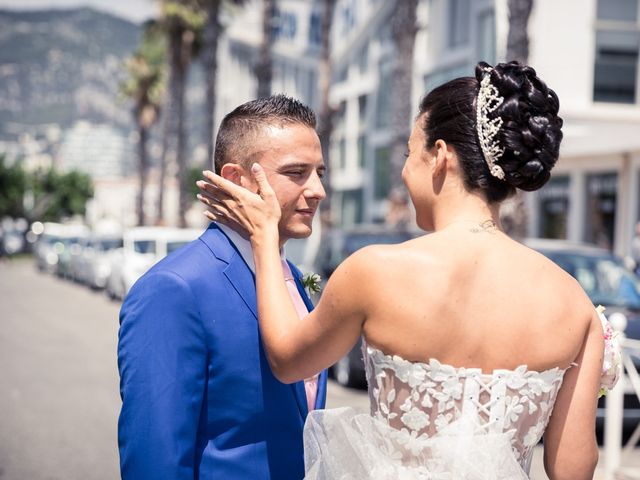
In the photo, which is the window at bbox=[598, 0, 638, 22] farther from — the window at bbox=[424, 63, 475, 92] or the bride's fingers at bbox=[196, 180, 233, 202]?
the bride's fingers at bbox=[196, 180, 233, 202]

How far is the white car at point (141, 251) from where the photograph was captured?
66.4ft

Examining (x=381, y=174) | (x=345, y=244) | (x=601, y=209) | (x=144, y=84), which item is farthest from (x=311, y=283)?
(x=144, y=84)

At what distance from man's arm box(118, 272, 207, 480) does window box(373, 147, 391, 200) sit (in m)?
32.9

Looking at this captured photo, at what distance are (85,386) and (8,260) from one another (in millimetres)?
43974

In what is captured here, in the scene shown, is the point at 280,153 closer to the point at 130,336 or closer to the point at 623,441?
the point at 130,336

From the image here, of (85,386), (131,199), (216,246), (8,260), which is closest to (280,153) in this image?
(216,246)

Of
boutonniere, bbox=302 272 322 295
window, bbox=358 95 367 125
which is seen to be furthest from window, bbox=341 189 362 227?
boutonniere, bbox=302 272 322 295

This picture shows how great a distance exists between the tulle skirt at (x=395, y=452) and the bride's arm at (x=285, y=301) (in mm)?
160

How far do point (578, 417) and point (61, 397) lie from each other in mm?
8466

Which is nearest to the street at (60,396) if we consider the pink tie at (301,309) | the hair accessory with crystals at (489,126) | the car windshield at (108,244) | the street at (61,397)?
the street at (61,397)

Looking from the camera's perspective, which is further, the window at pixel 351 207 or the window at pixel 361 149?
the window at pixel 351 207

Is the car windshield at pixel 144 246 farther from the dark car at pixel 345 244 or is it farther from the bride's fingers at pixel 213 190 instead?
the bride's fingers at pixel 213 190

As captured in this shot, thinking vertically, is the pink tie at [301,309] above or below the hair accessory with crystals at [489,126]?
below

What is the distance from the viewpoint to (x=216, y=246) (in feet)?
7.57
